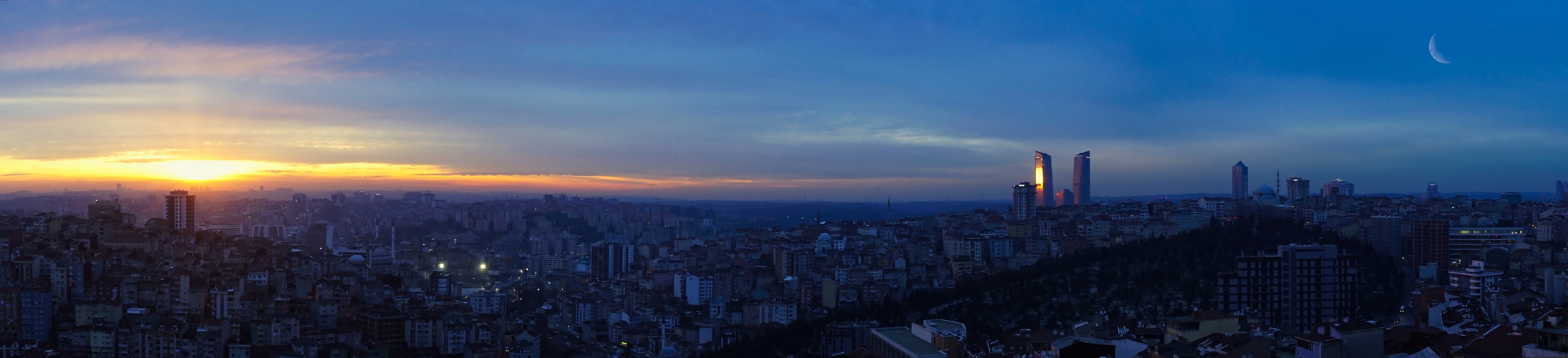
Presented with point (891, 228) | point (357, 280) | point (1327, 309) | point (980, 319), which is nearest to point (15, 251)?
point (357, 280)

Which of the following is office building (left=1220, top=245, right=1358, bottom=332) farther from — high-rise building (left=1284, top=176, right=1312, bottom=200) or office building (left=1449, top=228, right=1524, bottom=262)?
high-rise building (left=1284, top=176, right=1312, bottom=200)

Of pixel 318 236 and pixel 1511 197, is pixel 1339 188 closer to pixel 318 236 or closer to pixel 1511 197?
pixel 1511 197

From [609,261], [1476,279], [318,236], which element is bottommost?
[609,261]

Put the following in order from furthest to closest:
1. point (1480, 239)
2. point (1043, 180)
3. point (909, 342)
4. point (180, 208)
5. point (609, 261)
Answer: point (1043, 180)
point (609, 261)
point (180, 208)
point (1480, 239)
point (909, 342)

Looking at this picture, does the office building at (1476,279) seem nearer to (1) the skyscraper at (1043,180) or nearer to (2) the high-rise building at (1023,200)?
(2) the high-rise building at (1023,200)

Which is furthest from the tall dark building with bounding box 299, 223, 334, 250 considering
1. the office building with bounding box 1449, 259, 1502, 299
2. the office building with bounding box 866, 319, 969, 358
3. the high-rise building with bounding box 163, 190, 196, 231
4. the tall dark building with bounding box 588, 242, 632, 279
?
the office building with bounding box 1449, 259, 1502, 299

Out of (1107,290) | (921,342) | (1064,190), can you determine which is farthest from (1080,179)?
(921,342)
